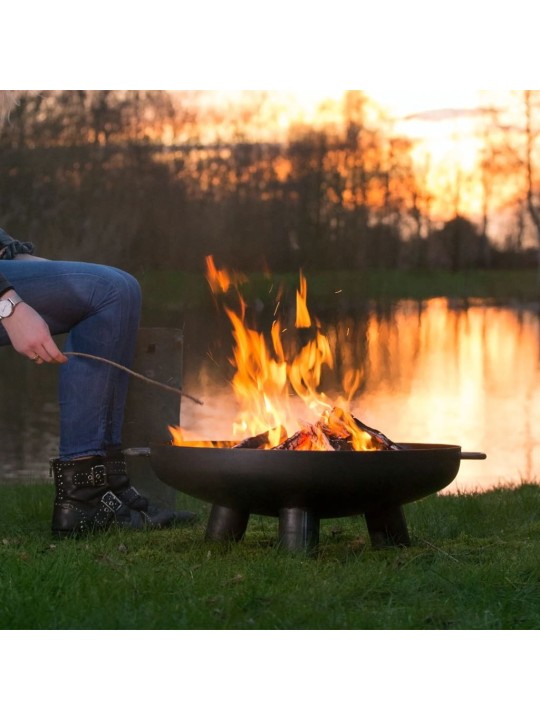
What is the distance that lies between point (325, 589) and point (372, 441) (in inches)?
24.9

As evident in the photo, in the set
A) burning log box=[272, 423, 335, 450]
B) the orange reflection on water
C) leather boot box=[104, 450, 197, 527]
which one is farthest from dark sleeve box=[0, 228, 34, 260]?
the orange reflection on water

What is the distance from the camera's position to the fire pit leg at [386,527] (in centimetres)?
275

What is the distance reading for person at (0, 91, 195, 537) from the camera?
9.62 feet

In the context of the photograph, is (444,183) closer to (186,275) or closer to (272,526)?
(186,275)

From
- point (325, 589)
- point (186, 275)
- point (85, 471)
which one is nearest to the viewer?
point (325, 589)

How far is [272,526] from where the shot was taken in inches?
134

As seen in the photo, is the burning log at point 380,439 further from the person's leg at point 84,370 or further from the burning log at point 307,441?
the person's leg at point 84,370

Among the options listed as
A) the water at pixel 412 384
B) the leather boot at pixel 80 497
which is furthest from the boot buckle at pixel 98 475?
the water at pixel 412 384

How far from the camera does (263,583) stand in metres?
2.26

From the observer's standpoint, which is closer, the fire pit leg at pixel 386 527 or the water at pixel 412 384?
the fire pit leg at pixel 386 527

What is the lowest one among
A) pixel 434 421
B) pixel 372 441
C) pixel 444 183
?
→ pixel 434 421

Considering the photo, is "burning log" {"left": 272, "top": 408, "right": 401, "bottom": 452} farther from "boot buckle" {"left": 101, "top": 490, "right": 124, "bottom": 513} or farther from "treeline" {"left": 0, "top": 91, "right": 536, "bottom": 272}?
"treeline" {"left": 0, "top": 91, "right": 536, "bottom": 272}
